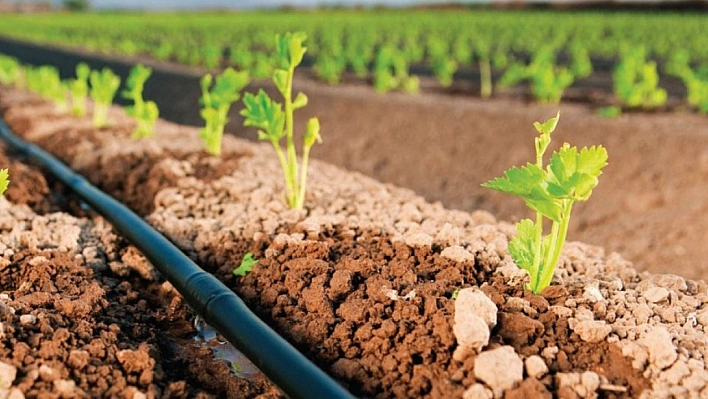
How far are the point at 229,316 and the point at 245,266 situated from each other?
48 centimetres

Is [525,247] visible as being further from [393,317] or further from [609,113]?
[609,113]

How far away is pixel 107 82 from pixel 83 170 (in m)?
1.06

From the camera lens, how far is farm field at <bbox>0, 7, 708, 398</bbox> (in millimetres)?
2238

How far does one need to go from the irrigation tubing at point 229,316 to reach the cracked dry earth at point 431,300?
155 mm

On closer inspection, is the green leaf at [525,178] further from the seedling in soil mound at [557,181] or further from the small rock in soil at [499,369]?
the small rock in soil at [499,369]

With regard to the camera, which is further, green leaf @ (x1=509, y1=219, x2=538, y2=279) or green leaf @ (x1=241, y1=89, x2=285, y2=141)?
green leaf @ (x1=241, y1=89, x2=285, y2=141)

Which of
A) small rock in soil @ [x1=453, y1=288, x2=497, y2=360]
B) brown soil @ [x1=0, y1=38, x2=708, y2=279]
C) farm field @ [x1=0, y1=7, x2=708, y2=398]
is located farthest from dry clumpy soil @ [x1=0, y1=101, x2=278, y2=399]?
brown soil @ [x1=0, y1=38, x2=708, y2=279]

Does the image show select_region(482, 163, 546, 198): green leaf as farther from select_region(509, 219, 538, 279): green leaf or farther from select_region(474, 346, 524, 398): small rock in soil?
select_region(474, 346, 524, 398): small rock in soil

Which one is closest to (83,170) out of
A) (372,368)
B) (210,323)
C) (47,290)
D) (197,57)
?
(47,290)

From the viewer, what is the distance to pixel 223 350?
2.72m

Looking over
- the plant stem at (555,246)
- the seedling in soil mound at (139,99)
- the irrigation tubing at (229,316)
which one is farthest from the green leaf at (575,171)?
the seedling in soil mound at (139,99)

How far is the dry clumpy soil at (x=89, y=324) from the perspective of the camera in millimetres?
2188

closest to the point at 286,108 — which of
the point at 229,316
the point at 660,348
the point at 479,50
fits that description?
the point at 229,316

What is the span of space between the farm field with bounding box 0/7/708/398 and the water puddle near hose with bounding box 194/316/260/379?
0.54 ft
